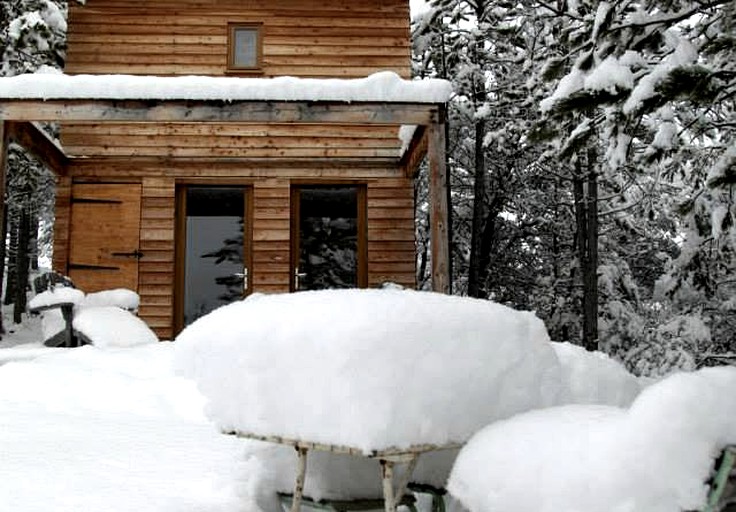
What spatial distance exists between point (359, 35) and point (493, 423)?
925cm

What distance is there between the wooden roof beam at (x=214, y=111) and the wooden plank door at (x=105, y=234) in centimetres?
269

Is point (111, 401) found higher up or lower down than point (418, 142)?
lower down

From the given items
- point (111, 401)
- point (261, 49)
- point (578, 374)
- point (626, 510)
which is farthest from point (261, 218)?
point (626, 510)

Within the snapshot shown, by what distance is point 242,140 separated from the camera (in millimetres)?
10539

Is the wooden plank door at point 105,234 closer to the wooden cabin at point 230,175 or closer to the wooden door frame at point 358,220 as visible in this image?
the wooden cabin at point 230,175

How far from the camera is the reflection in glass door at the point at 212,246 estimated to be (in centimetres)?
1073

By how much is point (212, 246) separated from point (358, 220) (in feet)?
7.36

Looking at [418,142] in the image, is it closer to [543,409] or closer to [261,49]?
[261,49]

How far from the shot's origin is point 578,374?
135 inches

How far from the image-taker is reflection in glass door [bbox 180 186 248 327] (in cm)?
1073

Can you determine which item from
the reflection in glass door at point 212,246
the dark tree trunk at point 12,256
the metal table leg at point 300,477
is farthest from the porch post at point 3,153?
the dark tree trunk at point 12,256

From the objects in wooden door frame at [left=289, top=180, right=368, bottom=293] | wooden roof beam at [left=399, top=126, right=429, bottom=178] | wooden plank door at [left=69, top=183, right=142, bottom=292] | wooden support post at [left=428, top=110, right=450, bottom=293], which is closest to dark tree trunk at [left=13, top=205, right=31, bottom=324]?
wooden plank door at [left=69, top=183, right=142, bottom=292]

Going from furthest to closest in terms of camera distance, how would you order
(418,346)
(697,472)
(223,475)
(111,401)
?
(111,401), (223,475), (418,346), (697,472)

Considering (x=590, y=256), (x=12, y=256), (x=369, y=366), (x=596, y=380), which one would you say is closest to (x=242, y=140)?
(x=590, y=256)
